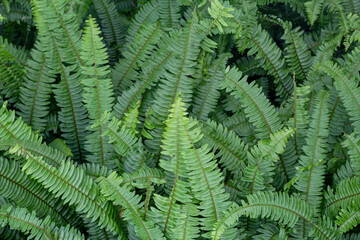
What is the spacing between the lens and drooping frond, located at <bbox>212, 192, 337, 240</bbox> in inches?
76.7

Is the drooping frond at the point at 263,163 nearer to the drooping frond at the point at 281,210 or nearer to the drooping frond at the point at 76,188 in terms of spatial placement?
the drooping frond at the point at 281,210

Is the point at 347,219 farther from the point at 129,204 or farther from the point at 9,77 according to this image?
the point at 9,77

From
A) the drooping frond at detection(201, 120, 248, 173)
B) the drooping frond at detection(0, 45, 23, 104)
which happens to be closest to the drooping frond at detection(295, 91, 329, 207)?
the drooping frond at detection(201, 120, 248, 173)

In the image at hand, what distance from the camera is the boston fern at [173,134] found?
6.59 feet

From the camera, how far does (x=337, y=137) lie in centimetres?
261

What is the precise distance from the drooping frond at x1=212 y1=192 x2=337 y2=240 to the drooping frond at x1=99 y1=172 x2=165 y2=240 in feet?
1.29

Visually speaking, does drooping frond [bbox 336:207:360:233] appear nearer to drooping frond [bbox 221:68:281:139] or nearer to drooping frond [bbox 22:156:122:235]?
drooping frond [bbox 221:68:281:139]

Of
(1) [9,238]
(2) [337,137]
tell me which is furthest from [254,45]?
(1) [9,238]

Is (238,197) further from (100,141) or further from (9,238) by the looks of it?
(9,238)

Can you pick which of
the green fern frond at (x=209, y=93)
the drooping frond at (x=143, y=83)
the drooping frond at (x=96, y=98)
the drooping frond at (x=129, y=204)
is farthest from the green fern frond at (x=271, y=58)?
the drooping frond at (x=129, y=204)

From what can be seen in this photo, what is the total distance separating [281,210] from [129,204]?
0.80m

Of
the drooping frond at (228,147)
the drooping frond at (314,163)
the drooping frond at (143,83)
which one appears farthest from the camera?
the drooping frond at (143,83)

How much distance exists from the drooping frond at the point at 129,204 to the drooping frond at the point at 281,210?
0.39 metres

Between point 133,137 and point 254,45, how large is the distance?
46.8 inches
